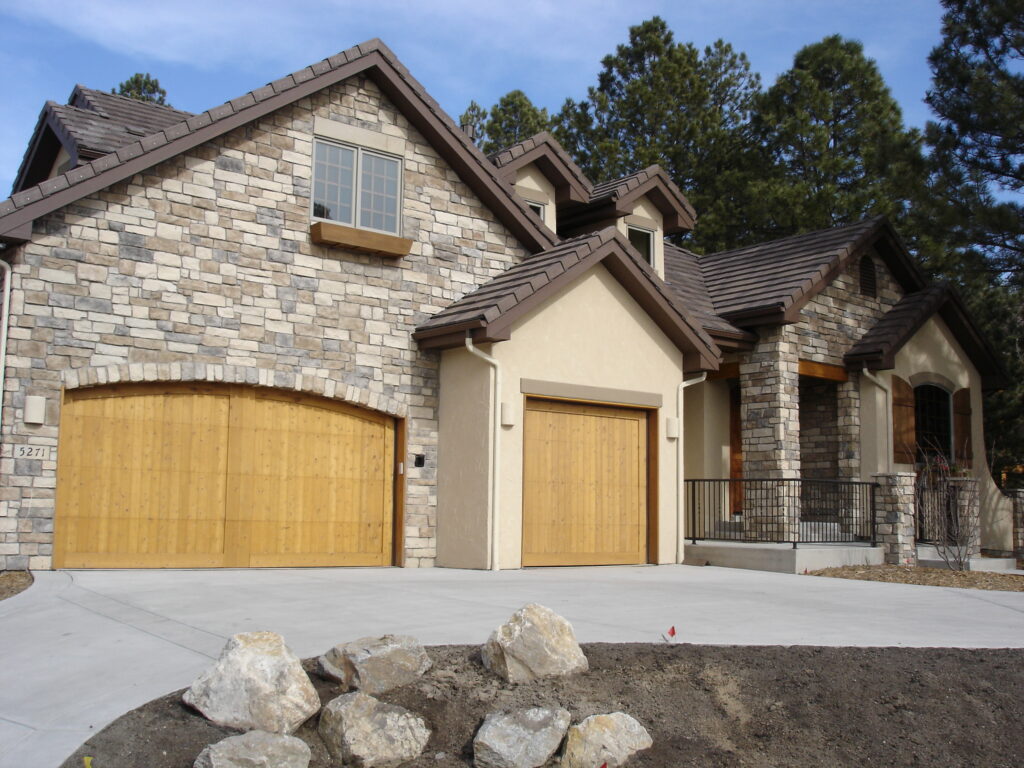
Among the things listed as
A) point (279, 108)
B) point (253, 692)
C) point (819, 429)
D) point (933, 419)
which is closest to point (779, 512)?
point (819, 429)

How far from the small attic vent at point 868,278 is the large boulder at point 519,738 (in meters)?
16.0

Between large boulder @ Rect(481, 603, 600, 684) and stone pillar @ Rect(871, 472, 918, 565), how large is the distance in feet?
35.6

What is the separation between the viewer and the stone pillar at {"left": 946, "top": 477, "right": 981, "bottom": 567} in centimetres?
1597

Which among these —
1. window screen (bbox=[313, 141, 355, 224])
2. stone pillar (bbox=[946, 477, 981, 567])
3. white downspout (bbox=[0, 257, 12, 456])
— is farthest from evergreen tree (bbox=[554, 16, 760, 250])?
white downspout (bbox=[0, 257, 12, 456])

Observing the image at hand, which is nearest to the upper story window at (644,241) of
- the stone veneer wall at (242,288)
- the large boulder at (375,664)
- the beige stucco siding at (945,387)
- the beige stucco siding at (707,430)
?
the beige stucco siding at (707,430)

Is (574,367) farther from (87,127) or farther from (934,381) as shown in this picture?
(934,381)

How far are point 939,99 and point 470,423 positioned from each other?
11.8m

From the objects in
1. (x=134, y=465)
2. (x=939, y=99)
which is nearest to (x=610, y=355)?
(x=134, y=465)

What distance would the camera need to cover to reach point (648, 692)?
643 centimetres

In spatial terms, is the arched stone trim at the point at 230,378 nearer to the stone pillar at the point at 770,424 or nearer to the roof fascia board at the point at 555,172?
the roof fascia board at the point at 555,172

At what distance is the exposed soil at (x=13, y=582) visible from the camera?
404 inches

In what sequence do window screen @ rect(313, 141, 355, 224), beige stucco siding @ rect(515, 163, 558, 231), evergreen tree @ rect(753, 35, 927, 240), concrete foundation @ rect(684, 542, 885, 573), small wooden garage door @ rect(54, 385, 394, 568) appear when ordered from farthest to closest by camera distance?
evergreen tree @ rect(753, 35, 927, 240) → beige stucco siding @ rect(515, 163, 558, 231) → concrete foundation @ rect(684, 542, 885, 573) → window screen @ rect(313, 141, 355, 224) → small wooden garage door @ rect(54, 385, 394, 568)

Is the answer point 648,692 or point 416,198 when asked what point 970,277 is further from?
point 648,692

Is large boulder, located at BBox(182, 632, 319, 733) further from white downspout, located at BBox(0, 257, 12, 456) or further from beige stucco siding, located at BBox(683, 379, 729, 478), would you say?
beige stucco siding, located at BBox(683, 379, 729, 478)
